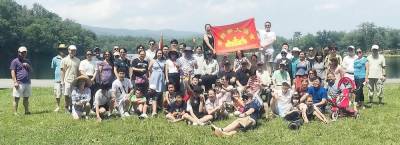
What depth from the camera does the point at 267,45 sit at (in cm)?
1870

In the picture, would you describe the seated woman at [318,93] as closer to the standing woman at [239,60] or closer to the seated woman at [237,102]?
the seated woman at [237,102]

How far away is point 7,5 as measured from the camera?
108 m

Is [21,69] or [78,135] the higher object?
[21,69]

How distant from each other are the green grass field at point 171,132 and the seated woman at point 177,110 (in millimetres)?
294

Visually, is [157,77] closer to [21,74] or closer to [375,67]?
[21,74]

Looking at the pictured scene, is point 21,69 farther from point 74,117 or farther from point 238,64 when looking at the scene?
point 238,64

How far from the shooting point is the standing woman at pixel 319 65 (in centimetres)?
1703

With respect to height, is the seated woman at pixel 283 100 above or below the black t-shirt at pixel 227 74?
below

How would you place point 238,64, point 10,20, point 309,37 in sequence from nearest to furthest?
point 238,64 < point 10,20 < point 309,37

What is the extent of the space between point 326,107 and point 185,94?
4252mm

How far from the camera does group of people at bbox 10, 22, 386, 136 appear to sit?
49.4ft

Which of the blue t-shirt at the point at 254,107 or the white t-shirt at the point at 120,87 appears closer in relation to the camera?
the blue t-shirt at the point at 254,107

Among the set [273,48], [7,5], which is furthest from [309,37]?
[273,48]

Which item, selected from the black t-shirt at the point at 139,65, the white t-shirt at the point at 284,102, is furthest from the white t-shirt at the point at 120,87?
the white t-shirt at the point at 284,102
